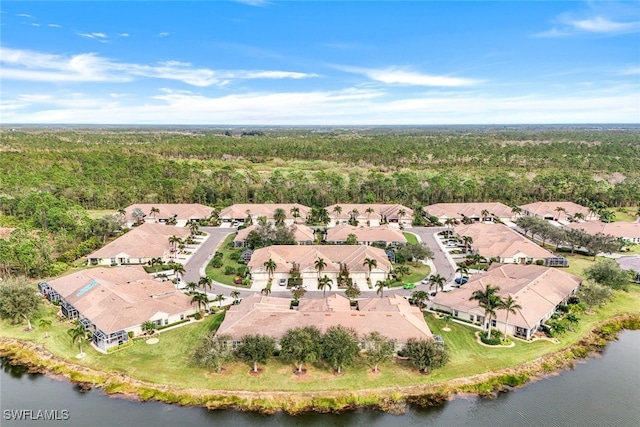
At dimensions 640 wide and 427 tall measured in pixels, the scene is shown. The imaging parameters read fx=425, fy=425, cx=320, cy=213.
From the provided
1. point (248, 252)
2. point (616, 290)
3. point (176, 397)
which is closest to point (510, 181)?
point (616, 290)

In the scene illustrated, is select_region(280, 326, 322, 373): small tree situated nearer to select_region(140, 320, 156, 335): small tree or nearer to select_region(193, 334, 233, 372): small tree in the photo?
select_region(193, 334, 233, 372): small tree

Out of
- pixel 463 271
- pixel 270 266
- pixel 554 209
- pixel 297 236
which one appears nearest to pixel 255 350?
pixel 270 266

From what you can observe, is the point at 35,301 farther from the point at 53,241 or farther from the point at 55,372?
the point at 53,241

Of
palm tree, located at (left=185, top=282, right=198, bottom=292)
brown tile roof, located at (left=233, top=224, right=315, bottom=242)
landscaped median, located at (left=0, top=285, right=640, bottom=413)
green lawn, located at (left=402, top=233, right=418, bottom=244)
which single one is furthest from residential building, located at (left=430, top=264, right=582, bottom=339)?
brown tile roof, located at (left=233, top=224, right=315, bottom=242)

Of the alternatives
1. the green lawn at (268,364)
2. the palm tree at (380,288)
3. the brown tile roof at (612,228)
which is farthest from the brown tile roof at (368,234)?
the brown tile roof at (612,228)

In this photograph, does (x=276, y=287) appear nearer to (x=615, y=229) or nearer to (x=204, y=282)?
(x=204, y=282)
